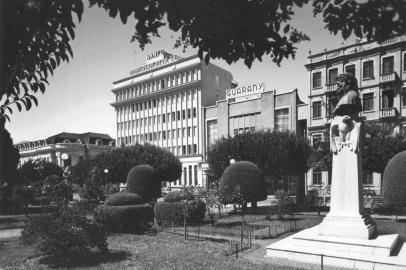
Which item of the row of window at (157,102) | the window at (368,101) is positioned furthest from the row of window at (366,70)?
the row of window at (157,102)

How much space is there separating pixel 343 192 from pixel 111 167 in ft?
124

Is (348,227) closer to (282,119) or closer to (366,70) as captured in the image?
(366,70)

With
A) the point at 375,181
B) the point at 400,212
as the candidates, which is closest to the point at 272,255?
the point at 400,212

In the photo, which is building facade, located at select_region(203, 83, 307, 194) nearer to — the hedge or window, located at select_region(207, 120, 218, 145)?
window, located at select_region(207, 120, 218, 145)

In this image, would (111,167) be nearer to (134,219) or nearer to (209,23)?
(134,219)

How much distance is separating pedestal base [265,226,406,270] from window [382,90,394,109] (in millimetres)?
30050

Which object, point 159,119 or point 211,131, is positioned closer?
point 211,131

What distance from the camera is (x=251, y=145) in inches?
1356

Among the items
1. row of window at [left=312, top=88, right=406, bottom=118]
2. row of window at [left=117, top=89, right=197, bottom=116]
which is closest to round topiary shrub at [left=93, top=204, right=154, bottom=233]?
row of window at [left=312, top=88, right=406, bottom=118]

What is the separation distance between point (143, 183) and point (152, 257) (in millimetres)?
19693

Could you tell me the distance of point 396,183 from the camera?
23.1 meters

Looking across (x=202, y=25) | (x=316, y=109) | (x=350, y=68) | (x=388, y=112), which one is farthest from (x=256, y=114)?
(x=202, y=25)

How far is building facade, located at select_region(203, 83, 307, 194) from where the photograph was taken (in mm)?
46531

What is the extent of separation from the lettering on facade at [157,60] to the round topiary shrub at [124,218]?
164 ft
